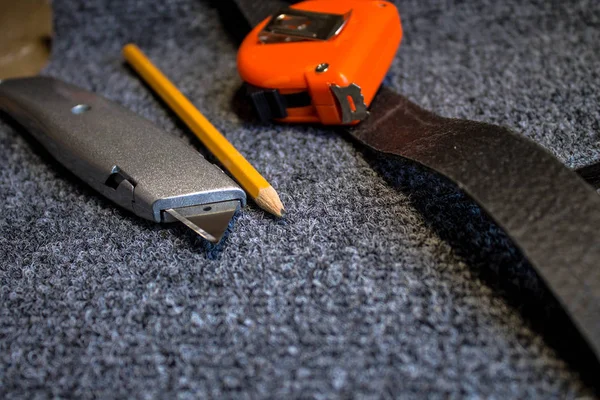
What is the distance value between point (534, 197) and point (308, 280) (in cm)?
17

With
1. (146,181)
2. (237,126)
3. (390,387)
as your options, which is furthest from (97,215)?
(390,387)

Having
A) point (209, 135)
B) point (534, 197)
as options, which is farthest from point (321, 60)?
point (534, 197)

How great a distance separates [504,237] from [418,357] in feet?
0.40

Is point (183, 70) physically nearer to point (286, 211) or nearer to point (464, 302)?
point (286, 211)

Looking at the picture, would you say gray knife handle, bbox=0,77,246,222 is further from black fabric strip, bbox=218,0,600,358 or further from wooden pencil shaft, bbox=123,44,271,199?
black fabric strip, bbox=218,0,600,358

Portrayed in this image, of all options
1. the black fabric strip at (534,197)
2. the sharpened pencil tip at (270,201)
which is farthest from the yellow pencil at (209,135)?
the black fabric strip at (534,197)

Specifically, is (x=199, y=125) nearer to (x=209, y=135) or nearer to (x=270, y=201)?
(x=209, y=135)

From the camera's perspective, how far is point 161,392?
38cm

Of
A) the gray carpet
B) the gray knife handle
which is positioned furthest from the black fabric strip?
the gray knife handle

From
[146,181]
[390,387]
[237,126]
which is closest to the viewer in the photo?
[390,387]

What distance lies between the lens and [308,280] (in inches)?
17.1

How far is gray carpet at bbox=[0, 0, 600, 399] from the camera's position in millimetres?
380

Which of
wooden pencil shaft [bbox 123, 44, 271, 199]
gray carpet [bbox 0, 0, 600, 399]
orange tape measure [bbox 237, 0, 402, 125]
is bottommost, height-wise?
gray carpet [bbox 0, 0, 600, 399]

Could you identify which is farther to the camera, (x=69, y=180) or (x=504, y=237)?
(x=69, y=180)
